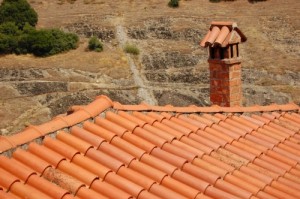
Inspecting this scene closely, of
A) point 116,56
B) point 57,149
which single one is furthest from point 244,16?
point 57,149

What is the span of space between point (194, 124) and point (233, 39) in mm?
2271

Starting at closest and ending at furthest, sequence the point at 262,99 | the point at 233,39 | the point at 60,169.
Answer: the point at 60,169
the point at 233,39
the point at 262,99

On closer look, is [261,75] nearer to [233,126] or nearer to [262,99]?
[262,99]

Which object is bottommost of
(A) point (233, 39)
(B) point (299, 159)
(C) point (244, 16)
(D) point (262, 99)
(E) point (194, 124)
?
(D) point (262, 99)

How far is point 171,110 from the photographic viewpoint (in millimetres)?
6512

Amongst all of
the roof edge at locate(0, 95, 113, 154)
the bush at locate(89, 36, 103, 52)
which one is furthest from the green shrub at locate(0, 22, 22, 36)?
the roof edge at locate(0, 95, 113, 154)

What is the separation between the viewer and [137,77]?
3384 cm

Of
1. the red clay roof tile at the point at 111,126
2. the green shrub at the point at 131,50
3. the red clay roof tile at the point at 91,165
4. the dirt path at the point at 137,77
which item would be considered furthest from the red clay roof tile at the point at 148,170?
the green shrub at the point at 131,50

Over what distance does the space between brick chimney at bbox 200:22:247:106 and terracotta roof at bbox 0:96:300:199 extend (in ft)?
5.30

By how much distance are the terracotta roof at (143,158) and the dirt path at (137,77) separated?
77.3ft

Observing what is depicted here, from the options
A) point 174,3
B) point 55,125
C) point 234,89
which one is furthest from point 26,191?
point 174,3

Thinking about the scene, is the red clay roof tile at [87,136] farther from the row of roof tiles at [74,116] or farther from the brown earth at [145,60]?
the brown earth at [145,60]

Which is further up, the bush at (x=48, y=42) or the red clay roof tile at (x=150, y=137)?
the red clay roof tile at (x=150, y=137)

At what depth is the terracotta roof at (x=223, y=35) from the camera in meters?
7.88
